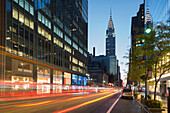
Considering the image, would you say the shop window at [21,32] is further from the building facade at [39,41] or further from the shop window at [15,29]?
the shop window at [15,29]

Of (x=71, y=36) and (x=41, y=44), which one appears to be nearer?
(x=41, y=44)

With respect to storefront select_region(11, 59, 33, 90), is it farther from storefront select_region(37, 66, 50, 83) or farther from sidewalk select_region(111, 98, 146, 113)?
sidewalk select_region(111, 98, 146, 113)

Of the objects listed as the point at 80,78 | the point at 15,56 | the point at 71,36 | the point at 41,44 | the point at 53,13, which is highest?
the point at 53,13

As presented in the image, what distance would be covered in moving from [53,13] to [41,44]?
44.5 feet

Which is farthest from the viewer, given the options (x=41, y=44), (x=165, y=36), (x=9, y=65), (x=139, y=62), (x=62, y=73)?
(x=62, y=73)

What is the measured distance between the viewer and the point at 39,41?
4366cm

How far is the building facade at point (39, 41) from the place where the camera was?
32.1 metres

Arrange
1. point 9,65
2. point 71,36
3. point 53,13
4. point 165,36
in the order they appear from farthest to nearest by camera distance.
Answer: point 71,36 → point 53,13 → point 9,65 → point 165,36

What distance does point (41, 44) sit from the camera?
4441cm

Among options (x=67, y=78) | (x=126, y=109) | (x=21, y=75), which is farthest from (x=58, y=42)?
(x=126, y=109)

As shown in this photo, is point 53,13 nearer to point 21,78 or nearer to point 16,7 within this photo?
point 16,7

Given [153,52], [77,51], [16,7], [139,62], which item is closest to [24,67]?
[16,7]

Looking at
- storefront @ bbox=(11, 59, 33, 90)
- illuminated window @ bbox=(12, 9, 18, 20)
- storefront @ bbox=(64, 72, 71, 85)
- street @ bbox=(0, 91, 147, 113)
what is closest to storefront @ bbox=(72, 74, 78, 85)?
storefront @ bbox=(64, 72, 71, 85)

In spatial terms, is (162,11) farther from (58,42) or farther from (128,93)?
(58,42)
